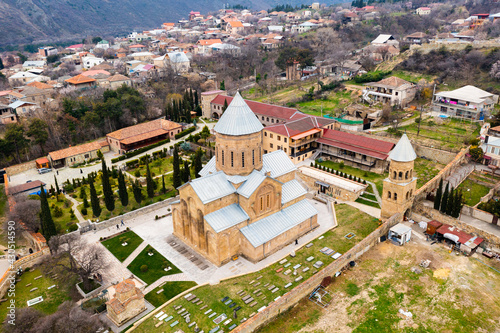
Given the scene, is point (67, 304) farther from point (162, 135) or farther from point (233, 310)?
point (162, 135)

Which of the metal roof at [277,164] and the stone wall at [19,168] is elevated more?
the metal roof at [277,164]

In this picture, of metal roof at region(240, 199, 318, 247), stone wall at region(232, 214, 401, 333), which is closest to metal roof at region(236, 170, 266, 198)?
metal roof at region(240, 199, 318, 247)

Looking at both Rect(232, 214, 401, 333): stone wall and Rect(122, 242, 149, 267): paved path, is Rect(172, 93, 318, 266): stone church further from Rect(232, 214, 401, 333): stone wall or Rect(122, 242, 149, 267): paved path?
Rect(232, 214, 401, 333): stone wall

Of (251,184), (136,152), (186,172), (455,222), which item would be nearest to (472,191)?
(455,222)

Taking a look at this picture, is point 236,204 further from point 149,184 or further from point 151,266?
point 149,184

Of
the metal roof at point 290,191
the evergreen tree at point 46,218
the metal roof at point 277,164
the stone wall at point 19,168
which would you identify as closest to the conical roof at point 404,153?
the metal roof at point 290,191

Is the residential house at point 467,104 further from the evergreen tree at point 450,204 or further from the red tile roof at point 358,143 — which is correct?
the evergreen tree at point 450,204

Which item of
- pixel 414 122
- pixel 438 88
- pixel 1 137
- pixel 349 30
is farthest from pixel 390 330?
pixel 349 30
